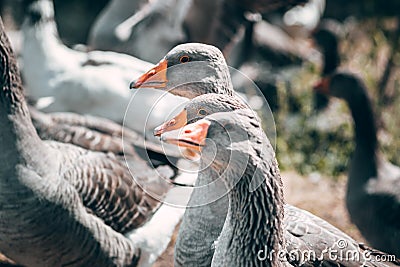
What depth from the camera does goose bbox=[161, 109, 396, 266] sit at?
8.73 ft

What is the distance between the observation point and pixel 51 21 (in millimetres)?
7000

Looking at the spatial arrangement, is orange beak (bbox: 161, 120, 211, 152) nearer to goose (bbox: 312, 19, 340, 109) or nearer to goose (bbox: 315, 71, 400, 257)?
goose (bbox: 315, 71, 400, 257)

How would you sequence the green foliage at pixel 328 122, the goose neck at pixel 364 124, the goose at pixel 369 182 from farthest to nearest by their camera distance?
the green foliage at pixel 328 122 < the goose neck at pixel 364 124 < the goose at pixel 369 182

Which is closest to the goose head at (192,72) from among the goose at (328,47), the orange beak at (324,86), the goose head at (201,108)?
the goose head at (201,108)

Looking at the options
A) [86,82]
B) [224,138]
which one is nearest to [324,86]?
[86,82]

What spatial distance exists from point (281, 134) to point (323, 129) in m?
0.52

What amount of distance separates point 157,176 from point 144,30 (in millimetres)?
2722

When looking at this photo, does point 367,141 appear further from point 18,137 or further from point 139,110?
point 18,137

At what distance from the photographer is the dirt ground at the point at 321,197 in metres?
6.28

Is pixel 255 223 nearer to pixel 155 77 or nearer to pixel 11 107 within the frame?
pixel 155 77

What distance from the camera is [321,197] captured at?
→ 6746mm

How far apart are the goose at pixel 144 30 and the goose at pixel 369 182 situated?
1.71 metres

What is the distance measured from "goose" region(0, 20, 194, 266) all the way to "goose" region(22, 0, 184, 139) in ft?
3.83

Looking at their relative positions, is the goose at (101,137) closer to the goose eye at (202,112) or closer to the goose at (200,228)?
the goose at (200,228)
